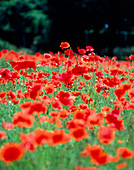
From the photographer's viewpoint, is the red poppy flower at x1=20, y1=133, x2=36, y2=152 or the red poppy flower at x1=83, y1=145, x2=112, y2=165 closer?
the red poppy flower at x1=83, y1=145, x2=112, y2=165

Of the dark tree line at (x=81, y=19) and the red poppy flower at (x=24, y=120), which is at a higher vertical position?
the dark tree line at (x=81, y=19)

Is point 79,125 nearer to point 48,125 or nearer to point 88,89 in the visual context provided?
point 48,125

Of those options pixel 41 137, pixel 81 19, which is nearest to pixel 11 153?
pixel 41 137

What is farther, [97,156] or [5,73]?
[5,73]

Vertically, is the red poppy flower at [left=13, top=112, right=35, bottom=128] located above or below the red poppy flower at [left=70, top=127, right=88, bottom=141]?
above

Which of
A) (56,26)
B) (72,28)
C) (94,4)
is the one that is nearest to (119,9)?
(94,4)

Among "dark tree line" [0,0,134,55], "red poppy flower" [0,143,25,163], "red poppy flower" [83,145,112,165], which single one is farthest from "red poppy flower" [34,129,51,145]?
"dark tree line" [0,0,134,55]

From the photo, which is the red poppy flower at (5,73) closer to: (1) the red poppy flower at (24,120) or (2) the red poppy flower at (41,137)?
(1) the red poppy flower at (24,120)

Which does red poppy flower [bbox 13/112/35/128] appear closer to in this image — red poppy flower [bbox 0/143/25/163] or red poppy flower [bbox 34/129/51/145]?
red poppy flower [bbox 34/129/51/145]

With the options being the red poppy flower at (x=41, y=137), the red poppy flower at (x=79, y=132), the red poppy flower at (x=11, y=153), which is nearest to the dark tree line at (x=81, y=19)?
the red poppy flower at (x=79, y=132)

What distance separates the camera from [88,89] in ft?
11.4

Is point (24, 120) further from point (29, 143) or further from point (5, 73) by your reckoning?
point (5, 73)

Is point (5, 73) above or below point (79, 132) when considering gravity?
above

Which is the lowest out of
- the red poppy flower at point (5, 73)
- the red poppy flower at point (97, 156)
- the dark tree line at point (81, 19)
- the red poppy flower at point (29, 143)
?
the red poppy flower at point (97, 156)
